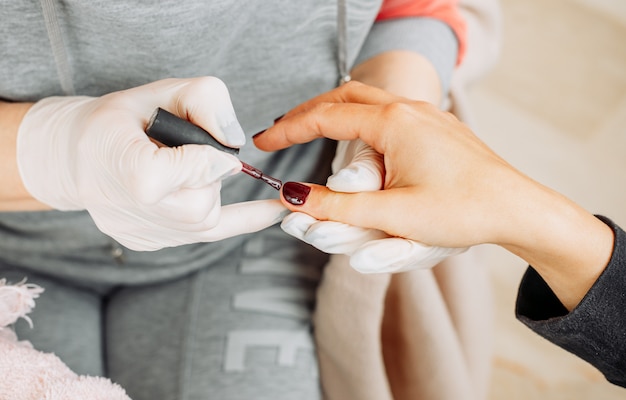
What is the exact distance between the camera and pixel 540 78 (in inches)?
60.7

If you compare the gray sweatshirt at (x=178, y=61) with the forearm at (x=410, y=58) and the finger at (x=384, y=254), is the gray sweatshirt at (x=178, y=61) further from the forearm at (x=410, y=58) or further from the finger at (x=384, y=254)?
the finger at (x=384, y=254)

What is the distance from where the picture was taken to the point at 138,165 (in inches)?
20.2

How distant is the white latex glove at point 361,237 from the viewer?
57cm

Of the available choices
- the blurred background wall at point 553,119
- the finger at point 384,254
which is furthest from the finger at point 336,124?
the blurred background wall at point 553,119

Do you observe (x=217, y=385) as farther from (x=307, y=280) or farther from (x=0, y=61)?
(x=0, y=61)

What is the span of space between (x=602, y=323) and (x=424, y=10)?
1.59ft

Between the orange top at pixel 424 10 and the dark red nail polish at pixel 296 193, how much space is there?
0.38 m

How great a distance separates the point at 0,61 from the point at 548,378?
1.15 meters

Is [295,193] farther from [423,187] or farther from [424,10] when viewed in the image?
[424,10]

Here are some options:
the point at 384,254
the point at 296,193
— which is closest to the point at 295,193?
the point at 296,193

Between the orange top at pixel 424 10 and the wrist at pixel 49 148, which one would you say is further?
the orange top at pixel 424 10

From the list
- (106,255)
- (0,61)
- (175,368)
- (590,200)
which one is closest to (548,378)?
(590,200)

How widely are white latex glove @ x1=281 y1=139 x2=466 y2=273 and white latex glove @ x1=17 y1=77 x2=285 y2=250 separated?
0.16 feet

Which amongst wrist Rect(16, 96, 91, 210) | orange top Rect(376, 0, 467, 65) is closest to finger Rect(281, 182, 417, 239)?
wrist Rect(16, 96, 91, 210)
